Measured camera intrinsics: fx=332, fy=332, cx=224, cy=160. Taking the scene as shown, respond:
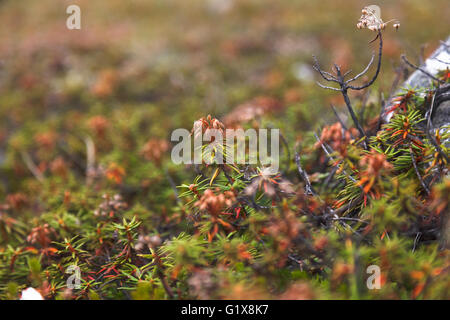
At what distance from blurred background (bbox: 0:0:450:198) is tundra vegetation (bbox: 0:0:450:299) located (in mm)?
38

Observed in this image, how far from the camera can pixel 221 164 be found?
2162 millimetres

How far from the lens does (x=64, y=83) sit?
238 inches

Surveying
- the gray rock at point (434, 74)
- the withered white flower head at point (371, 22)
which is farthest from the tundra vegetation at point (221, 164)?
the gray rock at point (434, 74)

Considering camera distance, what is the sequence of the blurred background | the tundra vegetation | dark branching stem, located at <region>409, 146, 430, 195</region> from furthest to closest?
the blurred background → dark branching stem, located at <region>409, 146, 430, 195</region> → the tundra vegetation

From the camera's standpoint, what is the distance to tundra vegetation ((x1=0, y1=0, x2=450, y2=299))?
1809 millimetres

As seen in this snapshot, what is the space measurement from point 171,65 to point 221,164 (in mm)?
4837

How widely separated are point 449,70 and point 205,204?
2163 millimetres

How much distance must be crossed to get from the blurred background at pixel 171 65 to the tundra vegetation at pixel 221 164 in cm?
4

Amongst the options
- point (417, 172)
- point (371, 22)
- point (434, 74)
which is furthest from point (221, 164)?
point (434, 74)

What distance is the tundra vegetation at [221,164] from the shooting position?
→ 71.2 inches

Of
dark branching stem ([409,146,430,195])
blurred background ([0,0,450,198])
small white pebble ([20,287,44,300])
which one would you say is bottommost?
small white pebble ([20,287,44,300])

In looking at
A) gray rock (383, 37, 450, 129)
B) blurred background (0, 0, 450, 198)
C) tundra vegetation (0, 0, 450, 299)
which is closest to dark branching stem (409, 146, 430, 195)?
tundra vegetation (0, 0, 450, 299)

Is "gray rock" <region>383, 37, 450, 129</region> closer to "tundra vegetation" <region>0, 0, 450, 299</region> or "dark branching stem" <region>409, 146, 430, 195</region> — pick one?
"tundra vegetation" <region>0, 0, 450, 299</region>
